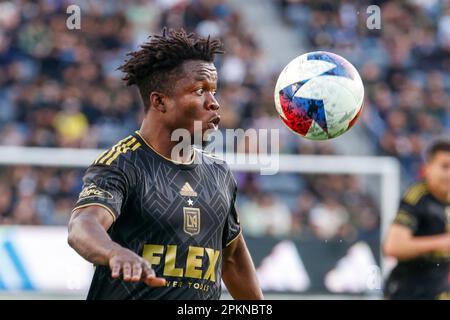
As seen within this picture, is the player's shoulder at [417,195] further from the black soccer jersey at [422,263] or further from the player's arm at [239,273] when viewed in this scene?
the player's arm at [239,273]

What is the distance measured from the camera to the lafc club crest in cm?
609

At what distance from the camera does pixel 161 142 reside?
6312 mm

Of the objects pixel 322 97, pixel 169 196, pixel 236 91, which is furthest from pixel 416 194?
pixel 236 91

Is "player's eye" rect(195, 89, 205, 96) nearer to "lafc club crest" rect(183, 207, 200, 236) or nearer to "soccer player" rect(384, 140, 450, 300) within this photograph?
"lafc club crest" rect(183, 207, 200, 236)

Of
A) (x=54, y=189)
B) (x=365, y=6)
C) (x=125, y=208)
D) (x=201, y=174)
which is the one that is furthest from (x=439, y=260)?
(x=365, y=6)

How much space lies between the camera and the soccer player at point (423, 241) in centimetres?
915

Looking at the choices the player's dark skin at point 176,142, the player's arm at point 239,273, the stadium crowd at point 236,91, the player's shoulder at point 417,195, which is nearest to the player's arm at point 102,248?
the player's dark skin at point 176,142

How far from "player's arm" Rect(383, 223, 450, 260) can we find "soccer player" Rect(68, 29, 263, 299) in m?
2.80

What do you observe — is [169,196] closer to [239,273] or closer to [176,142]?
[176,142]

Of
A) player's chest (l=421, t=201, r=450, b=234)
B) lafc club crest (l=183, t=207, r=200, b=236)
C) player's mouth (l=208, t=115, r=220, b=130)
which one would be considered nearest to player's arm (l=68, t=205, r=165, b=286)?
lafc club crest (l=183, t=207, r=200, b=236)

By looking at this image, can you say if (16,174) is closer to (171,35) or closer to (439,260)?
(439,260)

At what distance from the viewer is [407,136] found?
58.7 feet

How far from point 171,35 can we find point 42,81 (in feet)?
34.8

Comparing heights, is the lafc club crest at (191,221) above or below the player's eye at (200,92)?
below
